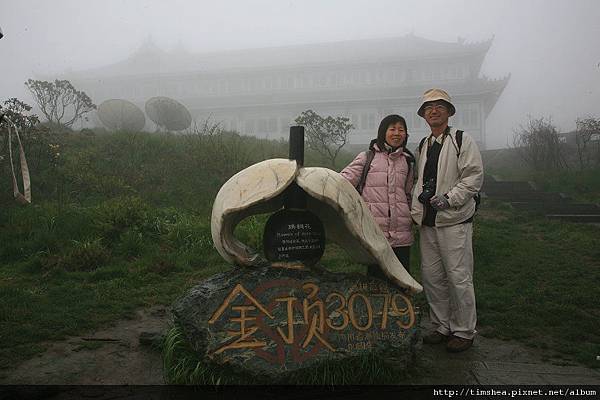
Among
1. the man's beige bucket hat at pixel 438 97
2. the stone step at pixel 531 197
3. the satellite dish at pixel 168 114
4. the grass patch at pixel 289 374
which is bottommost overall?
the grass patch at pixel 289 374

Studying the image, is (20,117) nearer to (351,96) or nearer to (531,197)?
(531,197)

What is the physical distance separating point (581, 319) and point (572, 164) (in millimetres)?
14419

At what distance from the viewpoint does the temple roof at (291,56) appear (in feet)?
101

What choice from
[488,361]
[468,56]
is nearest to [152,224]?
[488,361]

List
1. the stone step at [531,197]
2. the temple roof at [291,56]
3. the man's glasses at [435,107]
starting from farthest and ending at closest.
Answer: the temple roof at [291,56] → the stone step at [531,197] → the man's glasses at [435,107]

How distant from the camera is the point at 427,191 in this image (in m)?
3.14

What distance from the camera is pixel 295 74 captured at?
32375 mm

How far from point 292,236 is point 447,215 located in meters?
1.11

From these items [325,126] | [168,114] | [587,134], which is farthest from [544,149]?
[168,114]

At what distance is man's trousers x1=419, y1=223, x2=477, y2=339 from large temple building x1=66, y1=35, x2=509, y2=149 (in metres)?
25.5

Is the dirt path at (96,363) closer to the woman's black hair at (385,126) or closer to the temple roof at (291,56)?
the woman's black hair at (385,126)

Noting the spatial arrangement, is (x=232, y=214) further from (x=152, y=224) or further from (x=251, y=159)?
(x=251, y=159)

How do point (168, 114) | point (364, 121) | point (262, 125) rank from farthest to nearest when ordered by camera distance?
point (262, 125) < point (364, 121) < point (168, 114)

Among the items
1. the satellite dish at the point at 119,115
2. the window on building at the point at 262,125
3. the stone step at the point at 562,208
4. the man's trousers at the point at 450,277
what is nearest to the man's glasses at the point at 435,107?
the man's trousers at the point at 450,277
